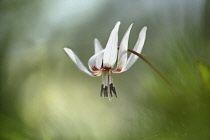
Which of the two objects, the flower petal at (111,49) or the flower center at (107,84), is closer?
the flower petal at (111,49)

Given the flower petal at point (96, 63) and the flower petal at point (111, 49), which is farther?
the flower petal at point (96, 63)

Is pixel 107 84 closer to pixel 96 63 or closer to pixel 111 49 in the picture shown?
pixel 96 63

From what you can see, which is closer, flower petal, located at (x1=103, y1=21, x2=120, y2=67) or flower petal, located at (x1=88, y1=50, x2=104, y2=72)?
flower petal, located at (x1=103, y1=21, x2=120, y2=67)

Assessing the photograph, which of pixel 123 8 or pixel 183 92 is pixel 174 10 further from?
pixel 123 8

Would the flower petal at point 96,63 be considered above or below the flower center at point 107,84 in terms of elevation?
above

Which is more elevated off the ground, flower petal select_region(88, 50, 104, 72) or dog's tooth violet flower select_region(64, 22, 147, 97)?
flower petal select_region(88, 50, 104, 72)

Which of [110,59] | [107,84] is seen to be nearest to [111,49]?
[110,59]

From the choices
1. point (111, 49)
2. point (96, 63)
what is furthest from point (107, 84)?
point (111, 49)

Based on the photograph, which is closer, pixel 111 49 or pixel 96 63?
pixel 111 49
